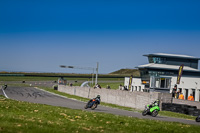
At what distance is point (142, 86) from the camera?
8125 centimetres

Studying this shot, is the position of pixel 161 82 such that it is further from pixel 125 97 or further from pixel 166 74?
pixel 125 97

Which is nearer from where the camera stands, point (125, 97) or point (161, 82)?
point (125, 97)

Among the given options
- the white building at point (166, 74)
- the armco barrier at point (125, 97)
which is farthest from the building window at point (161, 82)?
the armco barrier at point (125, 97)

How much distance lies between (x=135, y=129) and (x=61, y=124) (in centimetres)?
319

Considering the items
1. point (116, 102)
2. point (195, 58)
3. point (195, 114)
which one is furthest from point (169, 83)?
point (195, 114)

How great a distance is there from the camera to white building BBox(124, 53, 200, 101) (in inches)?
2707

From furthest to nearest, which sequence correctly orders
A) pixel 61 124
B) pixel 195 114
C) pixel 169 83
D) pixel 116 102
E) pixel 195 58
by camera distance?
pixel 195 58 < pixel 169 83 < pixel 116 102 < pixel 195 114 < pixel 61 124

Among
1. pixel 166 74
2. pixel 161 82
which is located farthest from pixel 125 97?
pixel 166 74

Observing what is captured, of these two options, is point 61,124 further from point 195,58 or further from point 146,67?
point 195,58

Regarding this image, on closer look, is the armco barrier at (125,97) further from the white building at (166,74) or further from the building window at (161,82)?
the building window at (161,82)

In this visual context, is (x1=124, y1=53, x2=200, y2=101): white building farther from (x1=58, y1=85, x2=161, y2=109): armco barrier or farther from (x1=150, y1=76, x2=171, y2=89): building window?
(x1=58, y1=85, x2=161, y2=109): armco barrier

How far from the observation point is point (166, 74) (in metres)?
80.8

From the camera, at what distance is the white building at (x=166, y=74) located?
2707 inches

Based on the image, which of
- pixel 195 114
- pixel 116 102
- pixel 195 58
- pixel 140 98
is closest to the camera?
pixel 195 114
